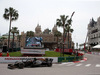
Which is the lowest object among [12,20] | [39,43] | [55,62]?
[55,62]

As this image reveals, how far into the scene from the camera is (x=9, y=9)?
135ft

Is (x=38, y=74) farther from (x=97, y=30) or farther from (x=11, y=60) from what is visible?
(x=97, y=30)

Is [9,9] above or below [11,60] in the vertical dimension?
above

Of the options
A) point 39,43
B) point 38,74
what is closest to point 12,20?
point 39,43

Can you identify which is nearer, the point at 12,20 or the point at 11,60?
the point at 11,60

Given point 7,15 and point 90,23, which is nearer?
point 7,15

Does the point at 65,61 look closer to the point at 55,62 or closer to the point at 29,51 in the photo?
the point at 55,62

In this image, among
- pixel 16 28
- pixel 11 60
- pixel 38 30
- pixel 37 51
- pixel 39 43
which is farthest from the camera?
pixel 38 30

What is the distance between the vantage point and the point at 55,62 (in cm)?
2488

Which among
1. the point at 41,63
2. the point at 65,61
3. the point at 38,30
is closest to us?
the point at 41,63

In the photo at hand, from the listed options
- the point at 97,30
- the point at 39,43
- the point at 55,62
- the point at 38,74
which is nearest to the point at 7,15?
the point at 39,43

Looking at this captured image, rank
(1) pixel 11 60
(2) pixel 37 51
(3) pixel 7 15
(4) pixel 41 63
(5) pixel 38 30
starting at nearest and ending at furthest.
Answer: (4) pixel 41 63 < (1) pixel 11 60 < (2) pixel 37 51 < (3) pixel 7 15 < (5) pixel 38 30

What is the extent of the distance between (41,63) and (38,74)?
6.03 meters

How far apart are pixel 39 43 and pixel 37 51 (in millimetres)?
5127
